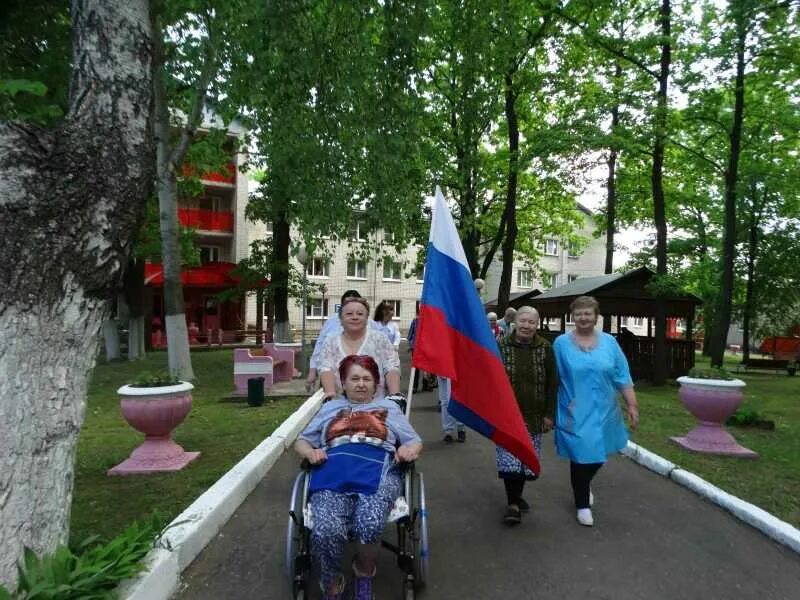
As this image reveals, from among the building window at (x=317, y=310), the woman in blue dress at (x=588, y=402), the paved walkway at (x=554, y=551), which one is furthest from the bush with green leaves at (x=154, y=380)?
the building window at (x=317, y=310)

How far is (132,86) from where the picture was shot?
3.42 m

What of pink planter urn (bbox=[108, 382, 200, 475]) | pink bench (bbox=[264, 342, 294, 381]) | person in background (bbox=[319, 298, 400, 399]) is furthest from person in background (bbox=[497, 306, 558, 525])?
pink bench (bbox=[264, 342, 294, 381])

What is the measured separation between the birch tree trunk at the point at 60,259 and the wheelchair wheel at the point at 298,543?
118 cm

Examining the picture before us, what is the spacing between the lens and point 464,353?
13.2ft

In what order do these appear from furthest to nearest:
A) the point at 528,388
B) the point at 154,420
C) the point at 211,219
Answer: the point at 211,219 < the point at 154,420 < the point at 528,388

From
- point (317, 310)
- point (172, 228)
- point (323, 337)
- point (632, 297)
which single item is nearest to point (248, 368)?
point (172, 228)

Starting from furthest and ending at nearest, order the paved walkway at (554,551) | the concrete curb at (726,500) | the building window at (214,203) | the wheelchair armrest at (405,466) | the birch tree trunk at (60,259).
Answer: the building window at (214,203) < the concrete curb at (726,500) < the paved walkway at (554,551) < the wheelchair armrest at (405,466) < the birch tree trunk at (60,259)

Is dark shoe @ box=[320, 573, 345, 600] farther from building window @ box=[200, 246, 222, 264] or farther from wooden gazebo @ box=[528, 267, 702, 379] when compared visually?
building window @ box=[200, 246, 222, 264]

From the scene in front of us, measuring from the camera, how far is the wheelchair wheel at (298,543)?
3.14m

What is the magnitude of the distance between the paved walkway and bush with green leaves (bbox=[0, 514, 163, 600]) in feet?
1.61

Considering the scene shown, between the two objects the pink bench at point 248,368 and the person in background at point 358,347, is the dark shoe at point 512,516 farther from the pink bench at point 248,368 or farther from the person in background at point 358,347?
the pink bench at point 248,368

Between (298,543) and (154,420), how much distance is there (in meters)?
3.22

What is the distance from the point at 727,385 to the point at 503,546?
449 cm

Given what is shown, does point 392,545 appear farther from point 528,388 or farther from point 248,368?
point 248,368
